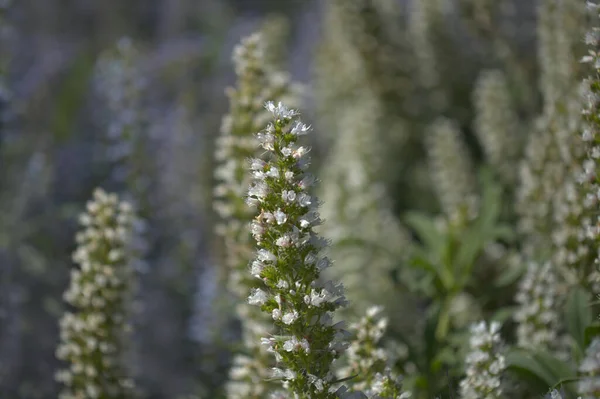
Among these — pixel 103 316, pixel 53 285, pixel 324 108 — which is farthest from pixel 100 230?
pixel 324 108

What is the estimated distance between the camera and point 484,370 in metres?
1.57

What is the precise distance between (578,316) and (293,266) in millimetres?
884

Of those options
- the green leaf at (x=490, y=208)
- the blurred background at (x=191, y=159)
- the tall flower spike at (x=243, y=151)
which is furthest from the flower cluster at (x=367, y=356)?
the green leaf at (x=490, y=208)

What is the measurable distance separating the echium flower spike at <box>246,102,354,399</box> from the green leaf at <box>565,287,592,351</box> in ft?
2.46

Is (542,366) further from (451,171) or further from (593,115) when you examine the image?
(451,171)

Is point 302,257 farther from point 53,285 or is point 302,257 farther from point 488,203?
point 53,285

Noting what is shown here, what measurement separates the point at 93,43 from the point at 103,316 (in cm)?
557

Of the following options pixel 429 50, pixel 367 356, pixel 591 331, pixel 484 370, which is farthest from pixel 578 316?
pixel 429 50

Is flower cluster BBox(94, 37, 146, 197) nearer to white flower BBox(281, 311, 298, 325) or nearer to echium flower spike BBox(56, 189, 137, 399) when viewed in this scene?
echium flower spike BBox(56, 189, 137, 399)

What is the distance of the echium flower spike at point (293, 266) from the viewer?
54.8 inches

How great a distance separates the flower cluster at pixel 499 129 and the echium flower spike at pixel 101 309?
1695 millimetres

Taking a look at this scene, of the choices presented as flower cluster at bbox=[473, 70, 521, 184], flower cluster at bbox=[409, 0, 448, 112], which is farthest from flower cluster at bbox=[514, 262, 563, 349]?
flower cluster at bbox=[409, 0, 448, 112]

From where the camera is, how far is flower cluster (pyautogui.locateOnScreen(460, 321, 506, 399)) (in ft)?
5.11

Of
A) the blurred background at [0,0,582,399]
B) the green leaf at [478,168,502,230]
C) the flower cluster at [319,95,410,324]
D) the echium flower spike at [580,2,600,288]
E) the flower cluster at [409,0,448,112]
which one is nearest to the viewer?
the echium flower spike at [580,2,600,288]
